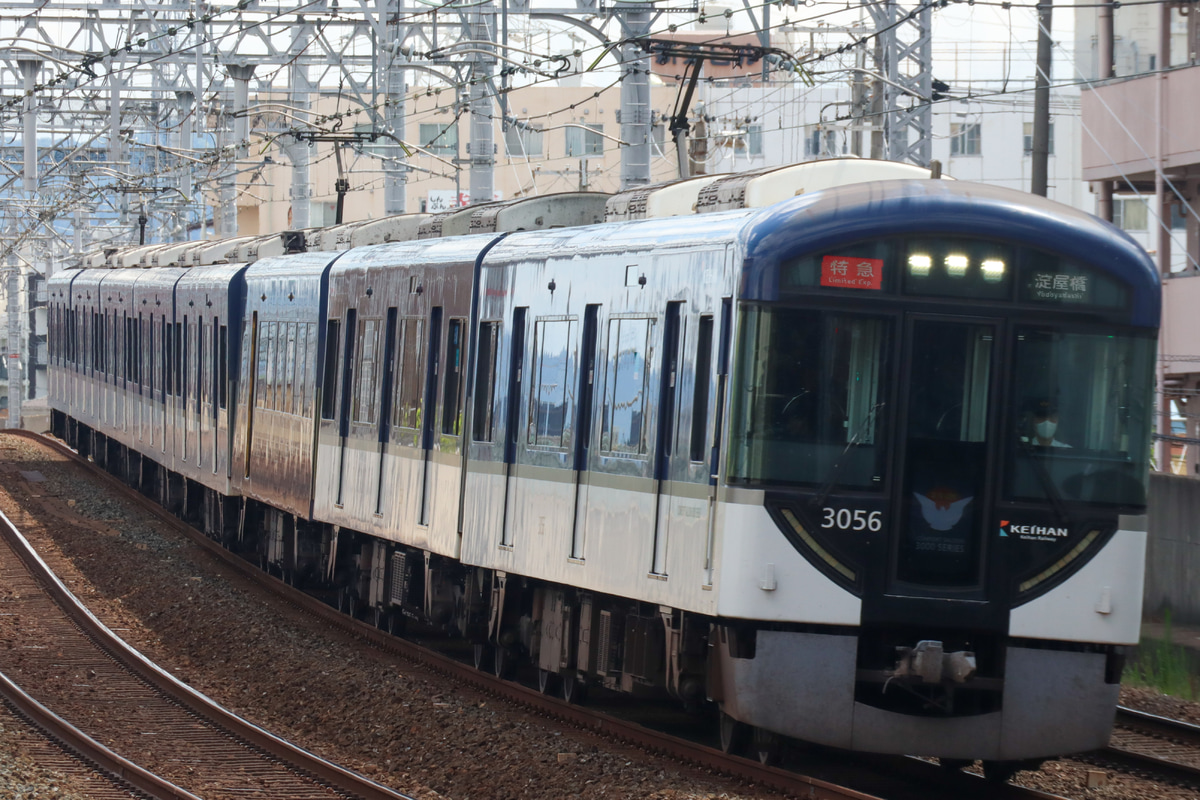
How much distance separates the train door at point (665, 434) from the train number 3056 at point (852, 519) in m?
1.01

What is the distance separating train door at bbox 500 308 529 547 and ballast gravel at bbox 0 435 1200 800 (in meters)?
1.26

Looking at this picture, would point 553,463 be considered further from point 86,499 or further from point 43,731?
point 86,499

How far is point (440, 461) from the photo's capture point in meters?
12.3

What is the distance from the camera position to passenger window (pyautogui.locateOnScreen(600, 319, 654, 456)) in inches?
367

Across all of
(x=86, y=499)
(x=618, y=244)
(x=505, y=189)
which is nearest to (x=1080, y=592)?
(x=618, y=244)

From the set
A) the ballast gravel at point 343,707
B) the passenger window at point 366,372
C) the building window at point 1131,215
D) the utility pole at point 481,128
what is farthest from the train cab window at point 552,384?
the building window at point 1131,215

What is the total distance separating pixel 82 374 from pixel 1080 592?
25068mm

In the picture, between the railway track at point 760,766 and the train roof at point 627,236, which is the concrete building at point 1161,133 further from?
the train roof at point 627,236

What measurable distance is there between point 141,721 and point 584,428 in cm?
383

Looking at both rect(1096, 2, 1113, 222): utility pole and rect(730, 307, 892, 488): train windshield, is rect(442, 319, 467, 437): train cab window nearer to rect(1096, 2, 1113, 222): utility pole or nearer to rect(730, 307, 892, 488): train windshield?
rect(730, 307, 892, 488): train windshield

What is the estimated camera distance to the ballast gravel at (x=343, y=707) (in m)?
9.09

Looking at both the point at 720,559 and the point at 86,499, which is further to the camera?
the point at 86,499

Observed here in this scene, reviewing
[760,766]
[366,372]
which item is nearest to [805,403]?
[760,766]

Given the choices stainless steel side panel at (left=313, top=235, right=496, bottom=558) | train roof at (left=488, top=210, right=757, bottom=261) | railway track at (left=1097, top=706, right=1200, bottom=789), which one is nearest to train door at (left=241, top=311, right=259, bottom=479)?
stainless steel side panel at (left=313, top=235, right=496, bottom=558)
